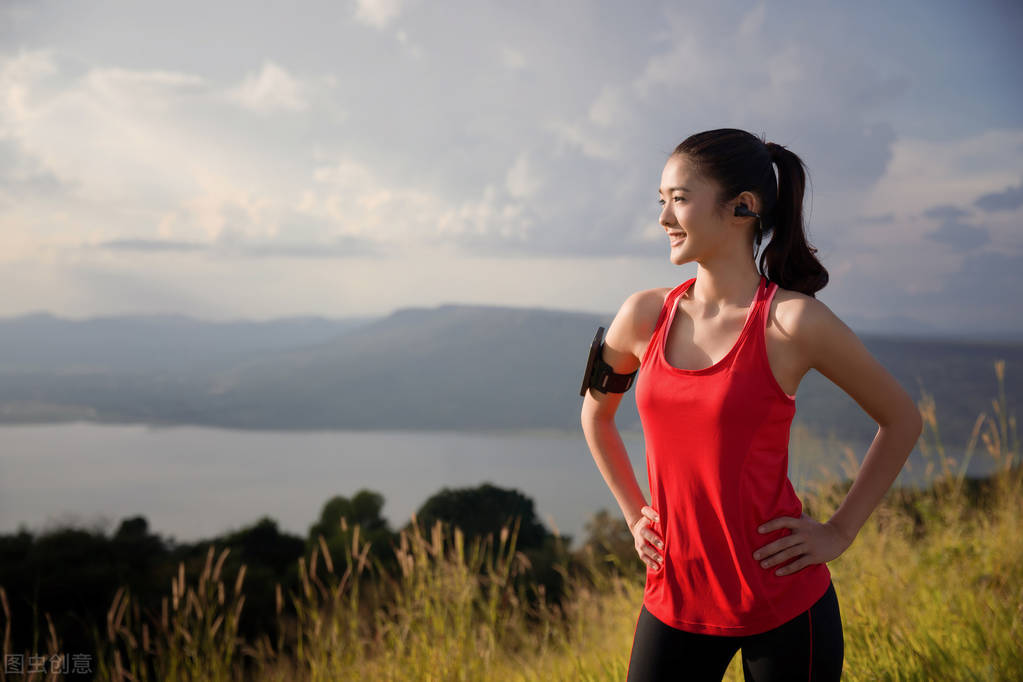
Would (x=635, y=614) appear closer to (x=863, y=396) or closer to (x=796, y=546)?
(x=796, y=546)

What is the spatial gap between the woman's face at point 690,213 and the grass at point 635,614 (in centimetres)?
154

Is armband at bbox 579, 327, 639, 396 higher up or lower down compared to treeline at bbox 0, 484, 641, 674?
higher up

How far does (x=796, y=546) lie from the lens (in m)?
1.39

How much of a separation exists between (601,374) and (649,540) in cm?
39

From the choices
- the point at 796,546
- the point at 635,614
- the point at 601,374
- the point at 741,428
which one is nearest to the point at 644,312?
the point at 601,374

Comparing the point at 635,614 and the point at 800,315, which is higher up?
the point at 800,315

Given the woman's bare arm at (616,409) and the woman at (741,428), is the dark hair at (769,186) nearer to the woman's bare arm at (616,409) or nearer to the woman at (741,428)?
the woman at (741,428)

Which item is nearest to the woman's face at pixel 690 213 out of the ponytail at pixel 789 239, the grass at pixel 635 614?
the ponytail at pixel 789 239

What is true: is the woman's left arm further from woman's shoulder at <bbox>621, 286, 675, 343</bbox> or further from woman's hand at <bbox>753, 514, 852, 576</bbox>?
woman's shoulder at <bbox>621, 286, 675, 343</bbox>

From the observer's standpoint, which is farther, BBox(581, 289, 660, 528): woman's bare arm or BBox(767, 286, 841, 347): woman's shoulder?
BBox(581, 289, 660, 528): woman's bare arm

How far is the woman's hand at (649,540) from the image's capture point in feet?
4.98

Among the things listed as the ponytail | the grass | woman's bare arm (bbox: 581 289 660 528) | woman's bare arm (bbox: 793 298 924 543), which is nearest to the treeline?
the grass

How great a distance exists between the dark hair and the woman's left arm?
0.48 ft

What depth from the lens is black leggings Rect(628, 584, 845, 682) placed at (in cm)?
141
